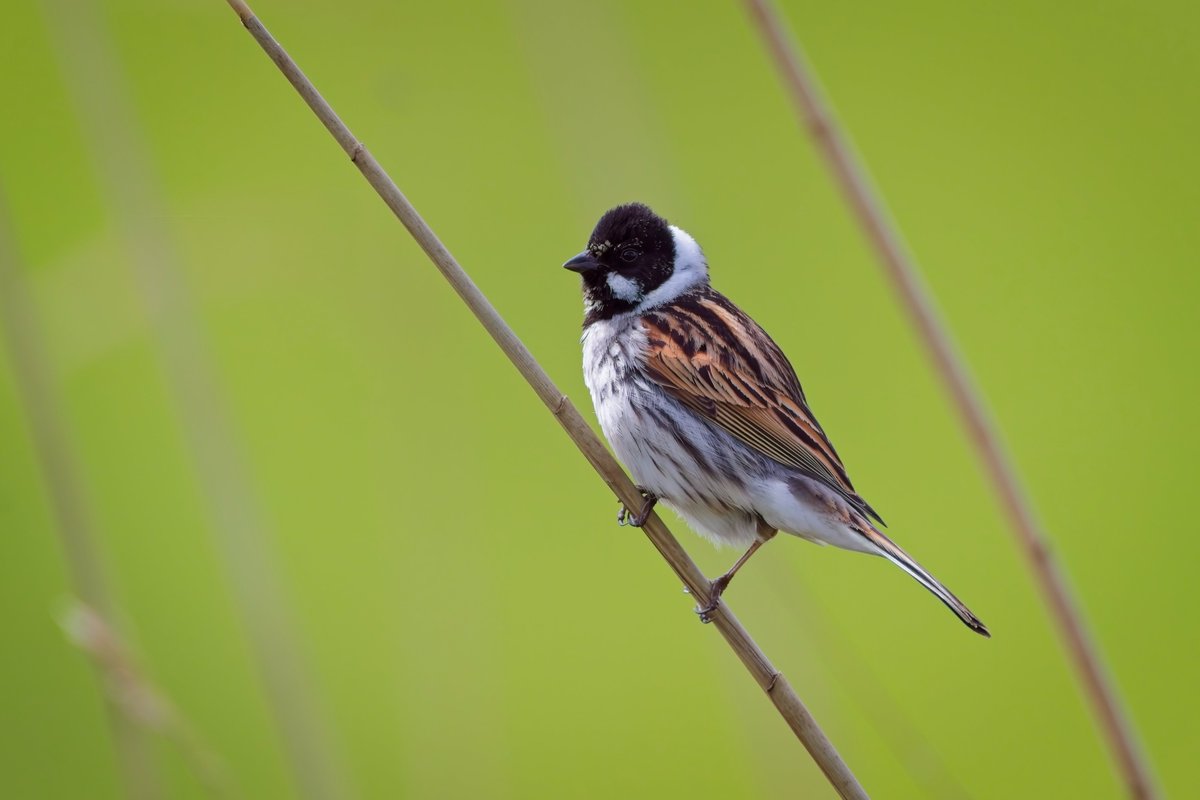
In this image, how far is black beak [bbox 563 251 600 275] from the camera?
2.40 metres

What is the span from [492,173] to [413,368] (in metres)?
1.43

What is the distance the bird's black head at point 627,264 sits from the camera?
97.1 inches

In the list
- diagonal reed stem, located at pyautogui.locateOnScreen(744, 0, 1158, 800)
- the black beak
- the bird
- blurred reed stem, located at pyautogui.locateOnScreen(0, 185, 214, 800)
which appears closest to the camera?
diagonal reed stem, located at pyautogui.locateOnScreen(744, 0, 1158, 800)

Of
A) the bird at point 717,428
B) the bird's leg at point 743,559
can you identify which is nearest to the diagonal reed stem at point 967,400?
the bird at point 717,428

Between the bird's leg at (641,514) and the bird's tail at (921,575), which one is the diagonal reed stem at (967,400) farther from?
the bird's leg at (641,514)

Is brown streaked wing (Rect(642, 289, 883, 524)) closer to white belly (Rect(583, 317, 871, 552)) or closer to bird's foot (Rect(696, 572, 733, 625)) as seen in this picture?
white belly (Rect(583, 317, 871, 552))

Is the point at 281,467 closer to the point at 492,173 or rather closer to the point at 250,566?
the point at 492,173

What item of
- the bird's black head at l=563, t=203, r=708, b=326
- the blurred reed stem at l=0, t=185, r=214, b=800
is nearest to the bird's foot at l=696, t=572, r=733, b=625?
the bird's black head at l=563, t=203, r=708, b=326

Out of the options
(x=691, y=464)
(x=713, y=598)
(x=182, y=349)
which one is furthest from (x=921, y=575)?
(x=182, y=349)

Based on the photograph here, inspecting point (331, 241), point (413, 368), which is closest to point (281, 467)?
point (331, 241)

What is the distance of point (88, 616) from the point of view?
64.5 inches

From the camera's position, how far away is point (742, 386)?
88.3 inches

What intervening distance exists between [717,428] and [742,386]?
0.10 m

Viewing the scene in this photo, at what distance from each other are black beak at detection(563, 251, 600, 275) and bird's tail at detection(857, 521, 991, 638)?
2.63 ft
